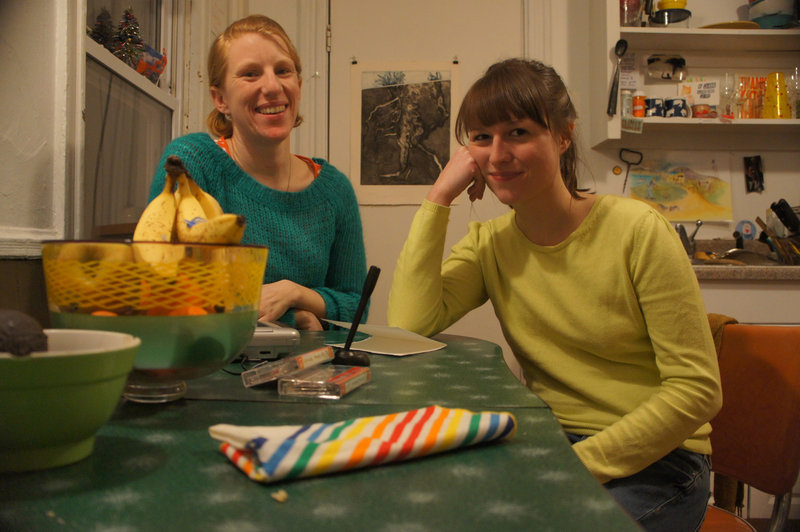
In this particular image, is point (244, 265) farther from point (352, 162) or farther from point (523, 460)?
point (352, 162)

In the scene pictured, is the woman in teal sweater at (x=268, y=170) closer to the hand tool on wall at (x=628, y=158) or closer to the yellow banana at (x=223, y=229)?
the yellow banana at (x=223, y=229)

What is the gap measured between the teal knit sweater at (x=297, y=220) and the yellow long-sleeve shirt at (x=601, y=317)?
1.01 ft

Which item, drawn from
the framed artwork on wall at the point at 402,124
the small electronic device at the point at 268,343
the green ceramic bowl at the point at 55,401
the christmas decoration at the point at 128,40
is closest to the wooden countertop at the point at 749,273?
the framed artwork on wall at the point at 402,124

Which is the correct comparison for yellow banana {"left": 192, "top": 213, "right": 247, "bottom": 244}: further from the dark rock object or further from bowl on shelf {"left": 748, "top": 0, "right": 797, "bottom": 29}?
bowl on shelf {"left": 748, "top": 0, "right": 797, "bottom": 29}

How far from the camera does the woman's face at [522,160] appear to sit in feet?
3.33

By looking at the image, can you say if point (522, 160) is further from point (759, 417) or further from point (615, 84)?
point (615, 84)

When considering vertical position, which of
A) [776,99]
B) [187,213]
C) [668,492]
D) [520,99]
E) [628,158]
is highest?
[776,99]

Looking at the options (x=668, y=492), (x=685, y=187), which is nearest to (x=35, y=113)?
(x=668, y=492)

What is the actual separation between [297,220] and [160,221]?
2.51 ft

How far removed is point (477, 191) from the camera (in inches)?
47.7

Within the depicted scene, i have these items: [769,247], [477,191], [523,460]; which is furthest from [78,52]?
[769,247]

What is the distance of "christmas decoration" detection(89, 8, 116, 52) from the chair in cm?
164

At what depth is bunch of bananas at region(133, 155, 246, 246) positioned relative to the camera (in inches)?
21.8

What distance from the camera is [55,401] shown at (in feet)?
1.20
